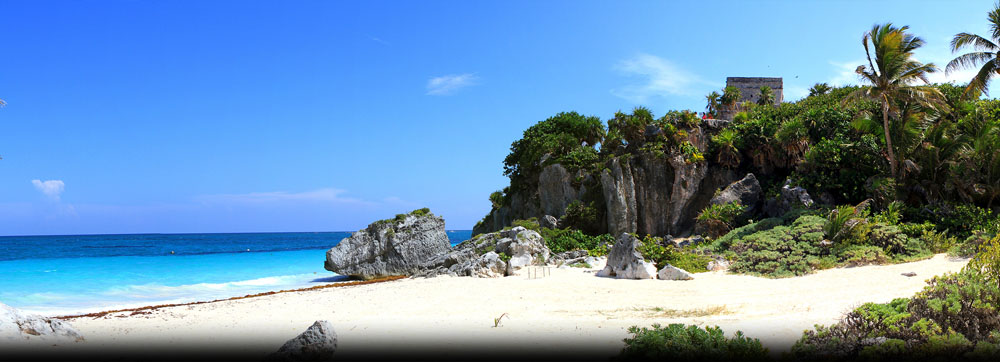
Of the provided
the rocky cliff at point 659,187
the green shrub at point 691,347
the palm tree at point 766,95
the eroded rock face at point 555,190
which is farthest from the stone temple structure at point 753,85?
the green shrub at point 691,347

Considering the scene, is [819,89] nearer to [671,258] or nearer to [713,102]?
[713,102]

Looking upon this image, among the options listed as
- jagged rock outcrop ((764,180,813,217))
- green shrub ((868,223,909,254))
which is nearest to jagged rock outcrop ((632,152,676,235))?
jagged rock outcrop ((764,180,813,217))

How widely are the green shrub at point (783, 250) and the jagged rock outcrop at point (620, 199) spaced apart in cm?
810

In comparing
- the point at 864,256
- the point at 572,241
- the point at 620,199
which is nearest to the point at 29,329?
the point at 864,256

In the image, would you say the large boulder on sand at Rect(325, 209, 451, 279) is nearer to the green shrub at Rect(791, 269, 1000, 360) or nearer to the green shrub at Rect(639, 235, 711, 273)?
the green shrub at Rect(639, 235, 711, 273)

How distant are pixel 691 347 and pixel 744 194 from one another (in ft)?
57.4

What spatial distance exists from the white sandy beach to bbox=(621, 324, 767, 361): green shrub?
0.38m

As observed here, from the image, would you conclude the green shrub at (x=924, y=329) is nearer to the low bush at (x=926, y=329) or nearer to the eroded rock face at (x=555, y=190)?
the low bush at (x=926, y=329)

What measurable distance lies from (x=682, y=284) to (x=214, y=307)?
913cm

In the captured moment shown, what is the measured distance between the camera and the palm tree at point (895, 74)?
1762 centimetres

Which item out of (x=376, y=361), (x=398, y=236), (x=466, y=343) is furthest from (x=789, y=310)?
(x=398, y=236)

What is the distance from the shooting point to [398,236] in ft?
65.7

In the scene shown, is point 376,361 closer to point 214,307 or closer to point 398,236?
point 214,307

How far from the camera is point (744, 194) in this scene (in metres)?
21.0
